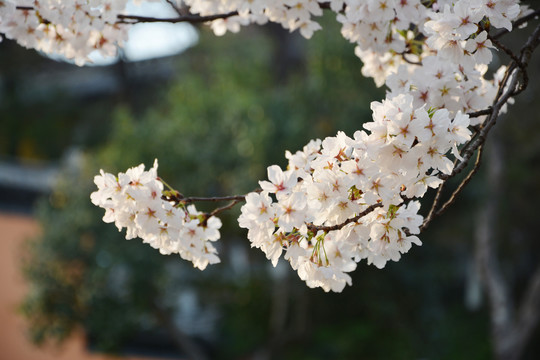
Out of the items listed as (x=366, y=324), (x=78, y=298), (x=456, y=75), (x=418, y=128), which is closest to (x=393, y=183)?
(x=418, y=128)

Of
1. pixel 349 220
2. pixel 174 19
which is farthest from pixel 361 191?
pixel 174 19

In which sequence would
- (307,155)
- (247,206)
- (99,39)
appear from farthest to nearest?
(99,39) < (307,155) < (247,206)

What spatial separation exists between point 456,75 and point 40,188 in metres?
8.58

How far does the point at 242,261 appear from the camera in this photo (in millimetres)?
10258

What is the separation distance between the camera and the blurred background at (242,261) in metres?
7.42

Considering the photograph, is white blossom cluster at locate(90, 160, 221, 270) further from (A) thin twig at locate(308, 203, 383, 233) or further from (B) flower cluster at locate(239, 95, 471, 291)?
(A) thin twig at locate(308, 203, 383, 233)

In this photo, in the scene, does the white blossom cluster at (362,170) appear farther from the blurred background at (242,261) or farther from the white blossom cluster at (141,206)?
the blurred background at (242,261)

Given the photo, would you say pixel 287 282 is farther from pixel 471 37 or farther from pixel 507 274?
pixel 471 37

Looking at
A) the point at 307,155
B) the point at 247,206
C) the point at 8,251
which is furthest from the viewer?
the point at 8,251

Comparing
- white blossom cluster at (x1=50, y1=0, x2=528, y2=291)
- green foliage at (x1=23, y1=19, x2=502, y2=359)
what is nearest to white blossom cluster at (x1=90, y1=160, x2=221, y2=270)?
white blossom cluster at (x1=50, y1=0, x2=528, y2=291)

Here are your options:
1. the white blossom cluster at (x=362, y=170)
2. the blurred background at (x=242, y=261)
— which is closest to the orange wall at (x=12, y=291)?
the blurred background at (x=242, y=261)

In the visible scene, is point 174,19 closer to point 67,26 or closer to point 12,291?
point 67,26

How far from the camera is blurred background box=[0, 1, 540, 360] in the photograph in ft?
24.3

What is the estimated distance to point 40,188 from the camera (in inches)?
376
